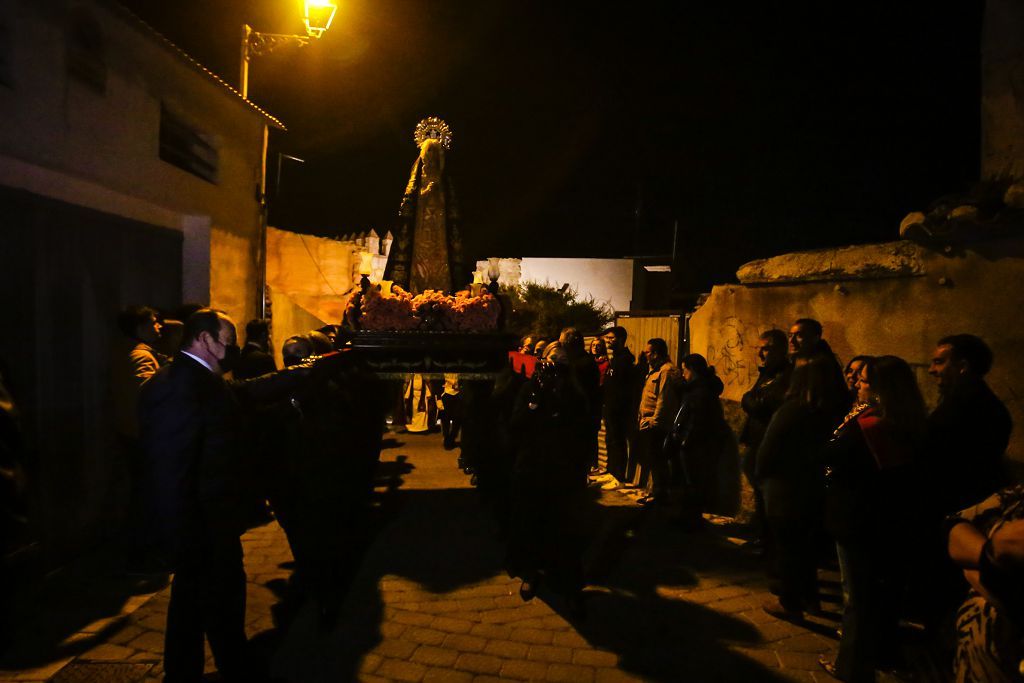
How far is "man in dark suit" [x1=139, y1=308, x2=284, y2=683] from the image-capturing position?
3.32 metres

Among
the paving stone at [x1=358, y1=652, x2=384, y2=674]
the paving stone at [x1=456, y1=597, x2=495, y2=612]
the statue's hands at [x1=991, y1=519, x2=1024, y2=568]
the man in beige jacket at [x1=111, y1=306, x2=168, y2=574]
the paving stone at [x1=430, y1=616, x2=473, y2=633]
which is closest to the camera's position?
the statue's hands at [x1=991, y1=519, x2=1024, y2=568]

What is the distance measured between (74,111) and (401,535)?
4927 mm

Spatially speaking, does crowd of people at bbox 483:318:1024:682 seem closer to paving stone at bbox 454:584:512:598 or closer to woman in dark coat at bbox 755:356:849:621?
woman in dark coat at bbox 755:356:849:621

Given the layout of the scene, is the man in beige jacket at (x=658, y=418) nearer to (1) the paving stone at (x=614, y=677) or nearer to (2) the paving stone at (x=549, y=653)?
(2) the paving stone at (x=549, y=653)

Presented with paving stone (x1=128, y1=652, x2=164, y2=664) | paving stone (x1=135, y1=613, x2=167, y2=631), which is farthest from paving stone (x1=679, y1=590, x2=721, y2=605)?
paving stone (x1=135, y1=613, x2=167, y2=631)

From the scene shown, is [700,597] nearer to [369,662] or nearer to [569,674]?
[569,674]

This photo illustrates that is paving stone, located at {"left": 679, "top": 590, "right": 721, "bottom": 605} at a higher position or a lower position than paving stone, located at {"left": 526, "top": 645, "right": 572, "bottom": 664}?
higher

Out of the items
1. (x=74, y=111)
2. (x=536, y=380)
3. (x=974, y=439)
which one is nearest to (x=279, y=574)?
(x=536, y=380)

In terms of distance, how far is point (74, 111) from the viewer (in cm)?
600

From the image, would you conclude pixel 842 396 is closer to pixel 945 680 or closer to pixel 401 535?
pixel 945 680

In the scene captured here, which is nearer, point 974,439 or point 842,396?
point 974,439

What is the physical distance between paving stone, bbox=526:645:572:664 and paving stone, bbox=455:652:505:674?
0.20 meters

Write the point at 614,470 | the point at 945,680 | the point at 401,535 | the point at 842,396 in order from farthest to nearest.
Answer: the point at 614,470
the point at 401,535
the point at 842,396
the point at 945,680

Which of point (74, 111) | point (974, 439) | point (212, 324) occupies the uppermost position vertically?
point (74, 111)
